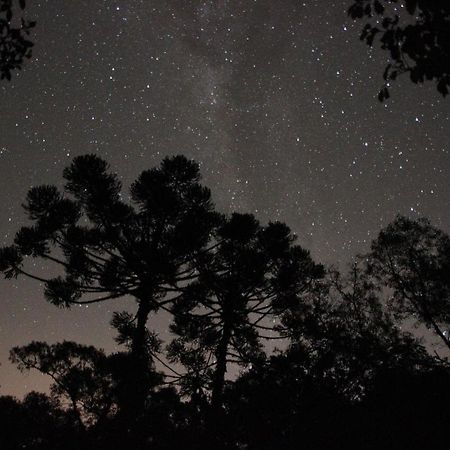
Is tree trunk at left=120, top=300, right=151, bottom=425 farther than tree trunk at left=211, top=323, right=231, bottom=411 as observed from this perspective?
No

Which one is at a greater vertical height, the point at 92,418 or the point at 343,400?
→ the point at 92,418

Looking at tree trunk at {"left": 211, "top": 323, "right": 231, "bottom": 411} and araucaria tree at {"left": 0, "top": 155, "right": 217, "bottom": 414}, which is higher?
araucaria tree at {"left": 0, "top": 155, "right": 217, "bottom": 414}

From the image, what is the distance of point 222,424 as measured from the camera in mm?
9531

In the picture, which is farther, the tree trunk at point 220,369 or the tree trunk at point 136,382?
the tree trunk at point 220,369

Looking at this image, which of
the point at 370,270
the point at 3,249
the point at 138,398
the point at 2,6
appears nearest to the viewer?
the point at 2,6

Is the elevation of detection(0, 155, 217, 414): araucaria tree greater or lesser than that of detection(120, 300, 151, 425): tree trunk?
greater

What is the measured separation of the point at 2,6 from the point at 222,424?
28.3 ft

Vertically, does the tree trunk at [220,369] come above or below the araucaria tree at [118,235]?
below

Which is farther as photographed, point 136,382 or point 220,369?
point 220,369

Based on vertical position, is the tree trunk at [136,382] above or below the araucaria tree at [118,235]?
below

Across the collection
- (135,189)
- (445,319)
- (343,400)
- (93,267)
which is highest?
(135,189)

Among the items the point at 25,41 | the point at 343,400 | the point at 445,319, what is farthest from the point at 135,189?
the point at 445,319

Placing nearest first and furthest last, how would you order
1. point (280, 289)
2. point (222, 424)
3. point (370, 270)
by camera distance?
point (222, 424), point (280, 289), point (370, 270)

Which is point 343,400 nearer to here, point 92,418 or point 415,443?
point 415,443
